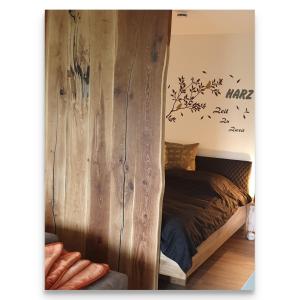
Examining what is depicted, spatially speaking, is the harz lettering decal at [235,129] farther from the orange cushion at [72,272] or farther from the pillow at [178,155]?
the orange cushion at [72,272]

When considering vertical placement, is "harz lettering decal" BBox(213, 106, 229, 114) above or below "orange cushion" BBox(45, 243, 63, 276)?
above

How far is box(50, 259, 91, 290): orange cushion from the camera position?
189 cm

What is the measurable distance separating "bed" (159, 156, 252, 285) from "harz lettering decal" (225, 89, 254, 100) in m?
0.28

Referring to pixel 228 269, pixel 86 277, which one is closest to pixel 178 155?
pixel 228 269

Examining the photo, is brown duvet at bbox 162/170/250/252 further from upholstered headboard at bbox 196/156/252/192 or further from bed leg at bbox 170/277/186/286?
bed leg at bbox 170/277/186/286

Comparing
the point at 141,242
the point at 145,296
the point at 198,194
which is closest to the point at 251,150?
the point at 198,194

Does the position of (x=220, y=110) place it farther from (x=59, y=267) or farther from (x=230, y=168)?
(x=59, y=267)

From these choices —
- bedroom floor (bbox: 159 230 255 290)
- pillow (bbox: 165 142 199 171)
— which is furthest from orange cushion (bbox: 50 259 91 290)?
pillow (bbox: 165 142 199 171)

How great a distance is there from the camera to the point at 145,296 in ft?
6.47

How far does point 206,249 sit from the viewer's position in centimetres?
194

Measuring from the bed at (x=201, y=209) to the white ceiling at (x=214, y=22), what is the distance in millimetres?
550

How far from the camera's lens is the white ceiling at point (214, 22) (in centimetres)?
189
